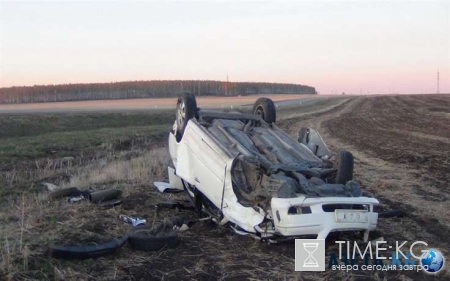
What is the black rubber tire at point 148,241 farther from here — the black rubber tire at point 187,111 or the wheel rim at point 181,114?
the wheel rim at point 181,114

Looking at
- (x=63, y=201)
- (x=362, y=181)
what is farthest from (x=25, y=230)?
(x=362, y=181)

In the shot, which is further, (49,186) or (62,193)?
(49,186)

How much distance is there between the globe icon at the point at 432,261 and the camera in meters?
4.96

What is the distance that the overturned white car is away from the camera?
17.0 feet

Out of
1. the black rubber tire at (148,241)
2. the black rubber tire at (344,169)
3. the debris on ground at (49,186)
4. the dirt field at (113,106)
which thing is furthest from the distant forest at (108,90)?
the black rubber tire at (148,241)

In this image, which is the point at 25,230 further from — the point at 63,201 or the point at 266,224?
the point at 266,224

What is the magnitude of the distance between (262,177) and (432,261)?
1824 millimetres

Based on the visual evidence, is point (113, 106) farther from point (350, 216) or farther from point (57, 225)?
point (350, 216)

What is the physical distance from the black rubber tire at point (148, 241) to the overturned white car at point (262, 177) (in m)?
0.70

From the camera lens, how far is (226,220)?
595 cm

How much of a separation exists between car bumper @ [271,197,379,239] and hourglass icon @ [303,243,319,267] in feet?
0.41

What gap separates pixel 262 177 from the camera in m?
5.74

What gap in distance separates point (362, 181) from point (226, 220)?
4542 mm

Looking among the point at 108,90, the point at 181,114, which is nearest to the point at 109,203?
the point at 181,114
